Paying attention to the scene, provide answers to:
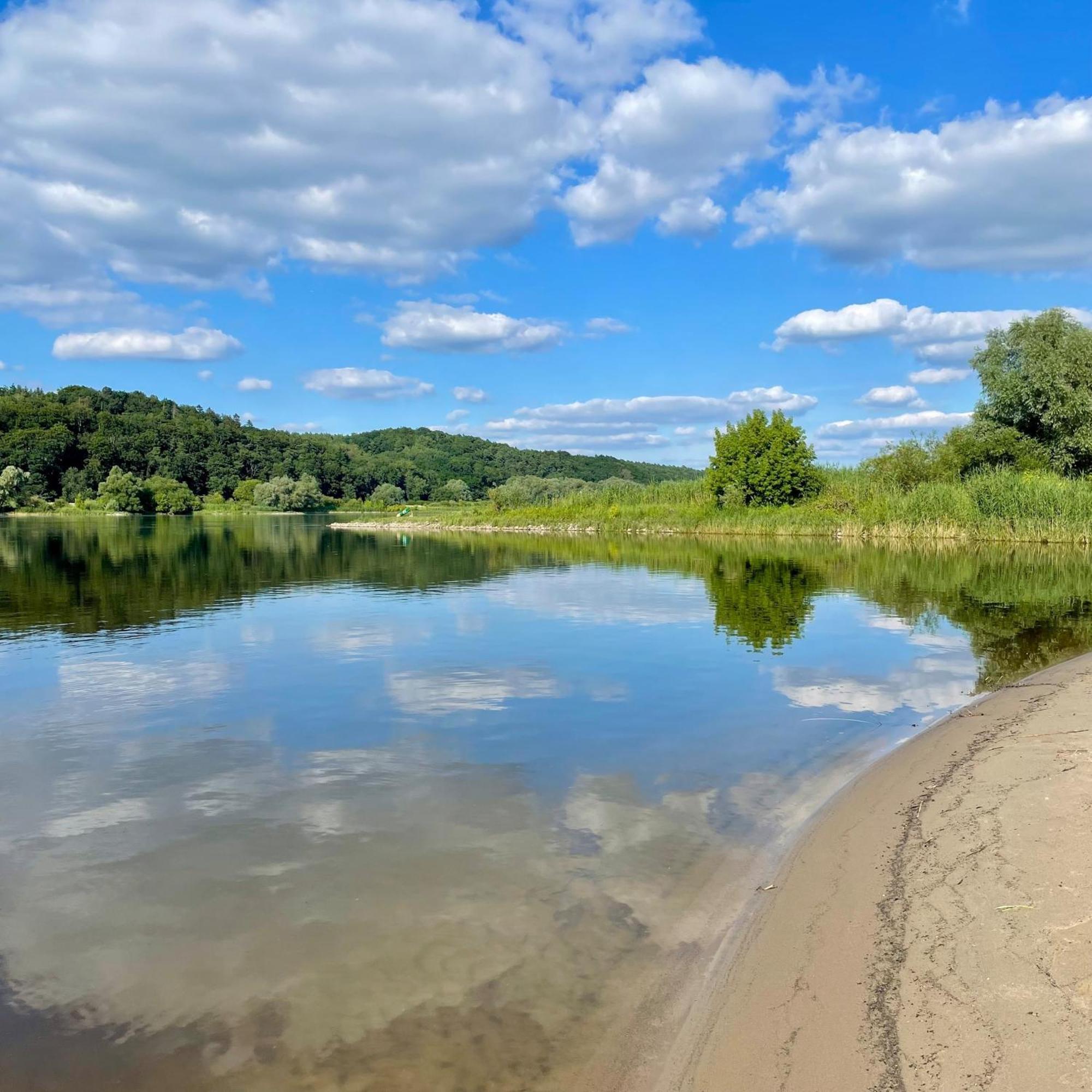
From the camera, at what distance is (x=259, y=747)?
10.9m

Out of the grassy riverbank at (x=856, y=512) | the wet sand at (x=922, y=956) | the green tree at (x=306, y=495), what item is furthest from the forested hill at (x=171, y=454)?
the wet sand at (x=922, y=956)

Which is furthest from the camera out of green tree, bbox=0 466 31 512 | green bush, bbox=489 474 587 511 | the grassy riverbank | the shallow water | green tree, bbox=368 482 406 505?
green tree, bbox=368 482 406 505

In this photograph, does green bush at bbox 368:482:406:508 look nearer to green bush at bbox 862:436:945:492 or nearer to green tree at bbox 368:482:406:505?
green tree at bbox 368:482:406:505

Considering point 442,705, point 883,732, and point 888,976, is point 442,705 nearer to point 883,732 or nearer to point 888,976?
point 883,732

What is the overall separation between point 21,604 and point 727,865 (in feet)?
77.6

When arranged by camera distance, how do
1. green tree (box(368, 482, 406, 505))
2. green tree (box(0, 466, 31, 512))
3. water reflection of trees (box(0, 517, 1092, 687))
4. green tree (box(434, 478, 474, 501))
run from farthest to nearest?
green tree (box(434, 478, 474, 501)) < green tree (box(368, 482, 406, 505)) < green tree (box(0, 466, 31, 512)) < water reflection of trees (box(0, 517, 1092, 687))

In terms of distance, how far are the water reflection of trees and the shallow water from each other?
0.41m

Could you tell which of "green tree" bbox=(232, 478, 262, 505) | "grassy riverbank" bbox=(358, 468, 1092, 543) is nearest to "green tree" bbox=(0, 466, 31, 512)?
"green tree" bbox=(232, 478, 262, 505)

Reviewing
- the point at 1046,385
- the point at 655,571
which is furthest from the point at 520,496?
the point at 655,571

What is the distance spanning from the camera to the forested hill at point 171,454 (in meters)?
144

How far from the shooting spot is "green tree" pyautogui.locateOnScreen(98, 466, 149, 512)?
130 m

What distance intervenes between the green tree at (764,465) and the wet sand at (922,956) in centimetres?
6138

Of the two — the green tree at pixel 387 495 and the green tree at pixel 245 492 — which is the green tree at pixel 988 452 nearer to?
the green tree at pixel 387 495

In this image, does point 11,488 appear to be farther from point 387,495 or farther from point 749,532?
point 749,532
